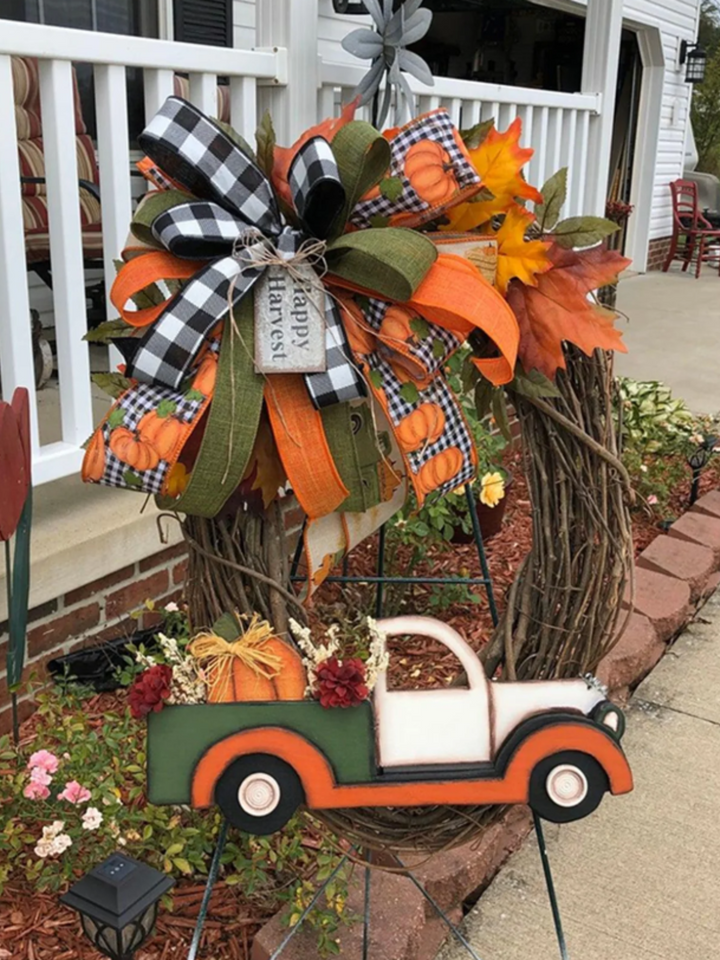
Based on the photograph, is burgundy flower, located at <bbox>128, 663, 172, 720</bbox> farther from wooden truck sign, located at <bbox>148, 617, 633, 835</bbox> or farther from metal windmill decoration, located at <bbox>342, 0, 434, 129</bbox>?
metal windmill decoration, located at <bbox>342, 0, 434, 129</bbox>

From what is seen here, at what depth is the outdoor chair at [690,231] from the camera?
11.0 meters

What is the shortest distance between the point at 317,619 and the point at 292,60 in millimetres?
1485

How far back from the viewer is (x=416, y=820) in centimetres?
140

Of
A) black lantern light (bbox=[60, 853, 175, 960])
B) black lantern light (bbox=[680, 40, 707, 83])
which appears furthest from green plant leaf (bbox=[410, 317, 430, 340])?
black lantern light (bbox=[680, 40, 707, 83])

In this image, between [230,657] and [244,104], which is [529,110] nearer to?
[244,104]

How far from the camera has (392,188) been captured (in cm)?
122

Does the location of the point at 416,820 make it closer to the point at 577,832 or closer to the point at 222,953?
the point at 222,953

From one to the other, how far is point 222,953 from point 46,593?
91cm

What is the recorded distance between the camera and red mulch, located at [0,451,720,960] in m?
1.73

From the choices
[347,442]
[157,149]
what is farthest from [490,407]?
[157,149]

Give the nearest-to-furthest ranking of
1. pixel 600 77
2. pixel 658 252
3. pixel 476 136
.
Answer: pixel 476 136, pixel 600 77, pixel 658 252

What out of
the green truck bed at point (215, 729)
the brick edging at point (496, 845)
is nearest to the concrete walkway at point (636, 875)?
the brick edging at point (496, 845)

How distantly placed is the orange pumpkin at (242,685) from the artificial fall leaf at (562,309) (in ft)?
1.75

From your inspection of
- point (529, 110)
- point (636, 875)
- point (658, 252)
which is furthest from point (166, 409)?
point (658, 252)
